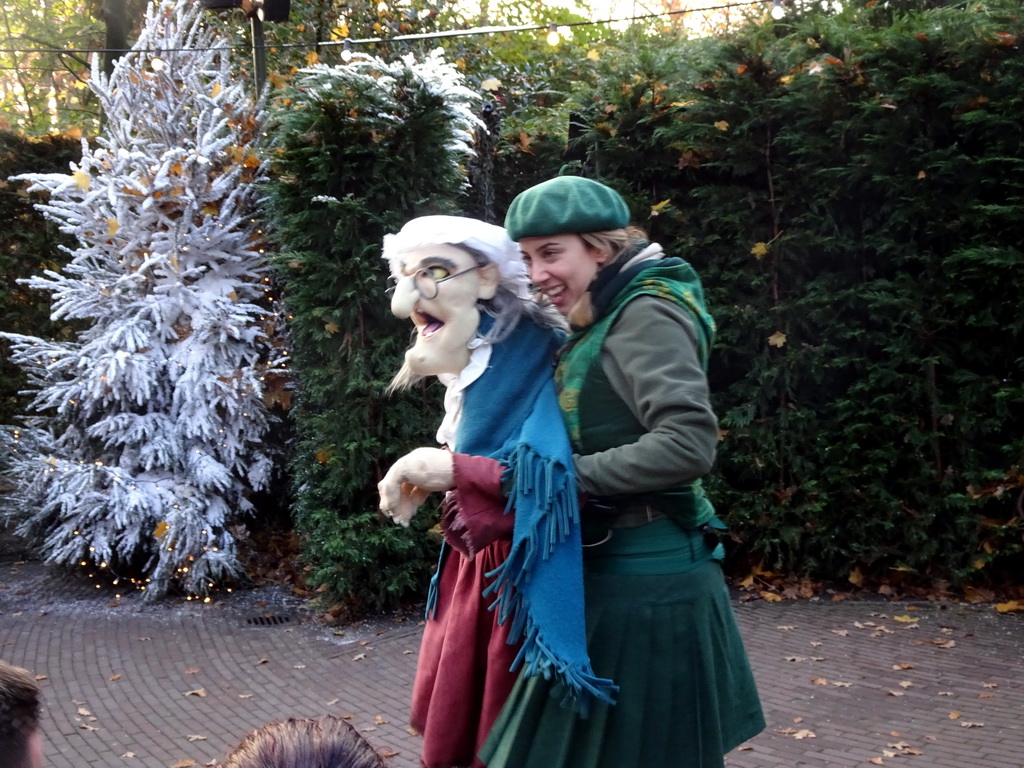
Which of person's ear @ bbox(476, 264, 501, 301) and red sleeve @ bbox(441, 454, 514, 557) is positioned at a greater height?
person's ear @ bbox(476, 264, 501, 301)

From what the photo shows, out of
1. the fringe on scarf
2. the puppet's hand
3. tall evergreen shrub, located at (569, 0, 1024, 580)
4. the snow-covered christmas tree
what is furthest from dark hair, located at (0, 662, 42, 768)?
tall evergreen shrub, located at (569, 0, 1024, 580)

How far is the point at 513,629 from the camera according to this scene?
196cm

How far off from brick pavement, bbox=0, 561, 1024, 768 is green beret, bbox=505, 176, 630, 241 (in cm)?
223

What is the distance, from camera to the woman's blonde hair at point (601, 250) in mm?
2064

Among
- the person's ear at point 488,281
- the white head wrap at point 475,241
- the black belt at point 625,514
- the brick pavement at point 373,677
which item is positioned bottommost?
the brick pavement at point 373,677

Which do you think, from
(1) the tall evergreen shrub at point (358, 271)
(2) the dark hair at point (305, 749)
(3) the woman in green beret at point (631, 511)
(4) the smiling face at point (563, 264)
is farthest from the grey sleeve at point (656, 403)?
(1) the tall evergreen shrub at point (358, 271)

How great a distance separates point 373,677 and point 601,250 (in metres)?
3.70

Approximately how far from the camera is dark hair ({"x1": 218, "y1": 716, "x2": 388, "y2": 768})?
3.97 feet

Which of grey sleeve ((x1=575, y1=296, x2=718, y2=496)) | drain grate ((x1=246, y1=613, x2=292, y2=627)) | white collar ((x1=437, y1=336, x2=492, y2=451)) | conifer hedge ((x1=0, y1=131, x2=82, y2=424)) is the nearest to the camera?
grey sleeve ((x1=575, y1=296, x2=718, y2=496))

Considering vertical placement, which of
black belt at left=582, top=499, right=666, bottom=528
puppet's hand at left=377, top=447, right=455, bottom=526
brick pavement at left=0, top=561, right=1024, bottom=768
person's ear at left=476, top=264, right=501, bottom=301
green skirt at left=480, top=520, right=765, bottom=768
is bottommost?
brick pavement at left=0, top=561, right=1024, bottom=768

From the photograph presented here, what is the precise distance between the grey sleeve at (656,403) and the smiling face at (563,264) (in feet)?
0.48

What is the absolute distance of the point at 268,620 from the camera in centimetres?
611

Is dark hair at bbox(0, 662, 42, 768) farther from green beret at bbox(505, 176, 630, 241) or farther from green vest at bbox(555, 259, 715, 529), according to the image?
green beret at bbox(505, 176, 630, 241)

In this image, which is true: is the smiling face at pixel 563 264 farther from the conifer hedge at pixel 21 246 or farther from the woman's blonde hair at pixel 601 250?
the conifer hedge at pixel 21 246
